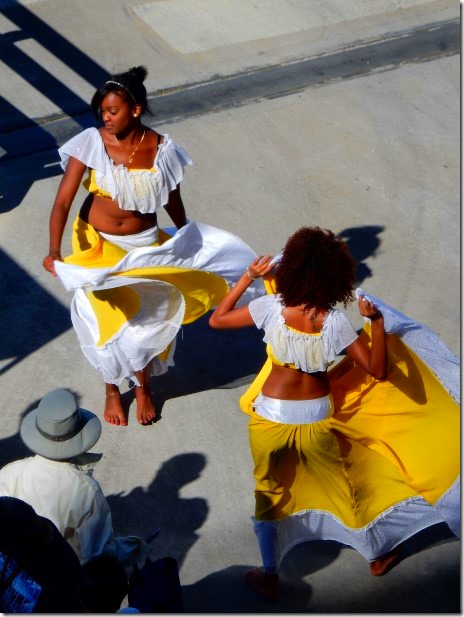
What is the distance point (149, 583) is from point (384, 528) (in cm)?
164

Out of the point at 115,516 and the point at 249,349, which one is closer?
the point at 115,516

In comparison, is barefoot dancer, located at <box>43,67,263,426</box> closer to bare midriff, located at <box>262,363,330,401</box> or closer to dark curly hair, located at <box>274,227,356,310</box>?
bare midriff, located at <box>262,363,330,401</box>

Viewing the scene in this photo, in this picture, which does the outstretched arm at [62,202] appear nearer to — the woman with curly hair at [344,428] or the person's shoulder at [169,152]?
the person's shoulder at [169,152]

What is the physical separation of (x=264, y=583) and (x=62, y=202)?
2.15 m

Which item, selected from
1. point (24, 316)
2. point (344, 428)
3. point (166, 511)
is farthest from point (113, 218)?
point (344, 428)

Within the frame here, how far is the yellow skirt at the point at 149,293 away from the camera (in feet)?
17.1

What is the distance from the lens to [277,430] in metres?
4.50

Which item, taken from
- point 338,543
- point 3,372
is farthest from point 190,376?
point 338,543

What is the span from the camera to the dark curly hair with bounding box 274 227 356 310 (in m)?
4.18

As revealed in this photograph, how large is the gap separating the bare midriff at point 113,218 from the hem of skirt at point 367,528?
1625 millimetres

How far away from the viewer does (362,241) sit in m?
7.20

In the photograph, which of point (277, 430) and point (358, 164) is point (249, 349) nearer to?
point (277, 430)

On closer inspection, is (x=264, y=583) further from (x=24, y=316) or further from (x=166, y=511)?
(x=24, y=316)


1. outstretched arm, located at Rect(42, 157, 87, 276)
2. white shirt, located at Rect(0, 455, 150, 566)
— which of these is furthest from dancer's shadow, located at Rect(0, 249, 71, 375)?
white shirt, located at Rect(0, 455, 150, 566)
